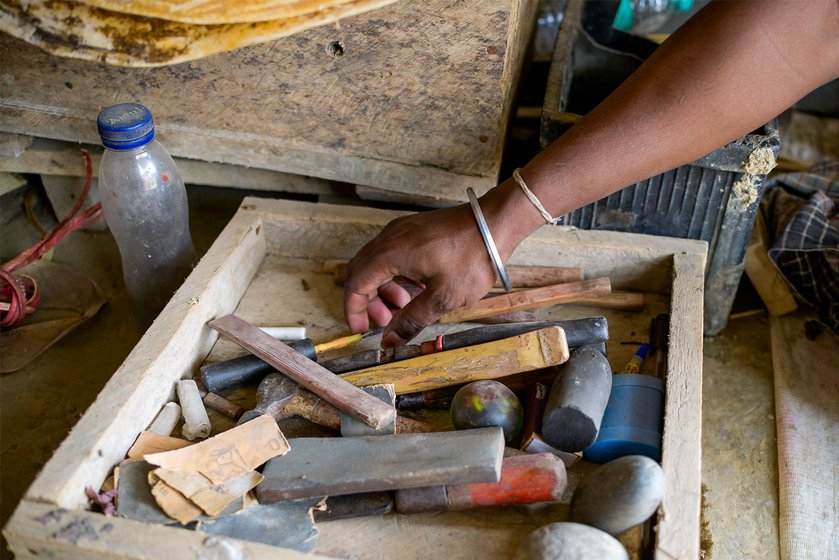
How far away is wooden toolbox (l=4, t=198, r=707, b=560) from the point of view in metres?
1.03

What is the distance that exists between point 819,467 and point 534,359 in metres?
0.74

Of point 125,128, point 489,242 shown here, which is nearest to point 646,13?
point 489,242

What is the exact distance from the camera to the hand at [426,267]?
4.53 ft

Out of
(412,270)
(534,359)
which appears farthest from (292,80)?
(534,359)

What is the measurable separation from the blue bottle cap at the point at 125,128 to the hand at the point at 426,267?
48 cm

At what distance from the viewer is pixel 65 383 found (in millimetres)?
1876

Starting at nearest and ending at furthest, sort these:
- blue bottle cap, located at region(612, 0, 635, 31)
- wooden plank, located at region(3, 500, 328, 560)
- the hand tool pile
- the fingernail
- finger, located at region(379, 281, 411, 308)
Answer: wooden plank, located at region(3, 500, 328, 560) < the hand tool pile < the fingernail < finger, located at region(379, 281, 411, 308) < blue bottle cap, located at region(612, 0, 635, 31)

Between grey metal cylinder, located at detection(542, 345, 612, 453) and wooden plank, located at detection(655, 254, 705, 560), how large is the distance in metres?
0.11

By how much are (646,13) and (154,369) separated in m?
2.31

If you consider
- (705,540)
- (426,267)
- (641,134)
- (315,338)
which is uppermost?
(641,134)

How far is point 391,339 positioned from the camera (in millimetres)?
1468

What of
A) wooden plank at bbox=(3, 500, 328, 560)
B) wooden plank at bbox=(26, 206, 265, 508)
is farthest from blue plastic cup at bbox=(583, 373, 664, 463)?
wooden plank at bbox=(26, 206, 265, 508)

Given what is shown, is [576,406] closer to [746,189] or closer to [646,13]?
[746,189]

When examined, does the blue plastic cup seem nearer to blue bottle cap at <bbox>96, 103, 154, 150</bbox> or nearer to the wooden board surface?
the wooden board surface
